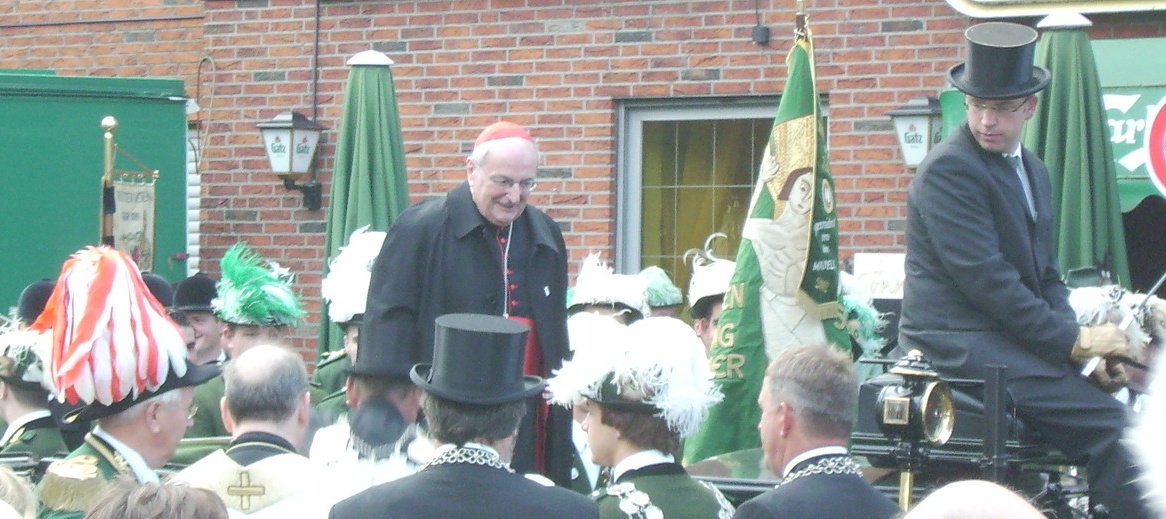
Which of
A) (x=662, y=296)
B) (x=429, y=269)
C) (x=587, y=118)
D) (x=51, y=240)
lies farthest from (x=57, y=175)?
(x=429, y=269)

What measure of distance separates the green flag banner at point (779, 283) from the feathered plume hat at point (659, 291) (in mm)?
1840

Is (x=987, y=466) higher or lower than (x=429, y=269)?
lower

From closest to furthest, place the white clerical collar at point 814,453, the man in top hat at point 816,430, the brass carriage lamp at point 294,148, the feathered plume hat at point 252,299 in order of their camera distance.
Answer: the man in top hat at point 816,430, the white clerical collar at point 814,453, the feathered plume hat at point 252,299, the brass carriage lamp at point 294,148

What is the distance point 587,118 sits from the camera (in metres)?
9.27

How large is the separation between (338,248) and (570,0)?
219 centimetres

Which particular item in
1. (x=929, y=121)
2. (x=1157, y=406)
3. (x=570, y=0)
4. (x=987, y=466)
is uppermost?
(x=570, y=0)

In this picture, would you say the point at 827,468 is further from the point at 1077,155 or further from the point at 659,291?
the point at 659,291

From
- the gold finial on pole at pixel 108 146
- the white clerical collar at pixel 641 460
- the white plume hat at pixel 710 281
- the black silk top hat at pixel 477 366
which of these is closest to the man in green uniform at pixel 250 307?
the gold finial on pole at pixel 108 146

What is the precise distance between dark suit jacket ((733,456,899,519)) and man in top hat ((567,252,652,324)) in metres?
3.40

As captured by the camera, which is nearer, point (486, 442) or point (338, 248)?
point (486, 442)

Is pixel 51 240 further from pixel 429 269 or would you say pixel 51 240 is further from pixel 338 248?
pixel 429 269

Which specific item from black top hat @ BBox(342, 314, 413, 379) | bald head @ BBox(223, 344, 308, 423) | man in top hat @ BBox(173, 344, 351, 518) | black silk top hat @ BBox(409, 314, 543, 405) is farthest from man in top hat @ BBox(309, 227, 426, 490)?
black silk top hat @ BBox(409, 314, 543, 405)

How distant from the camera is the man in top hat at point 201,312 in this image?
24.9ft

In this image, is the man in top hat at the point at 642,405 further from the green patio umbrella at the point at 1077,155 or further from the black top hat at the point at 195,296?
the black top hat at the point at 195,296
